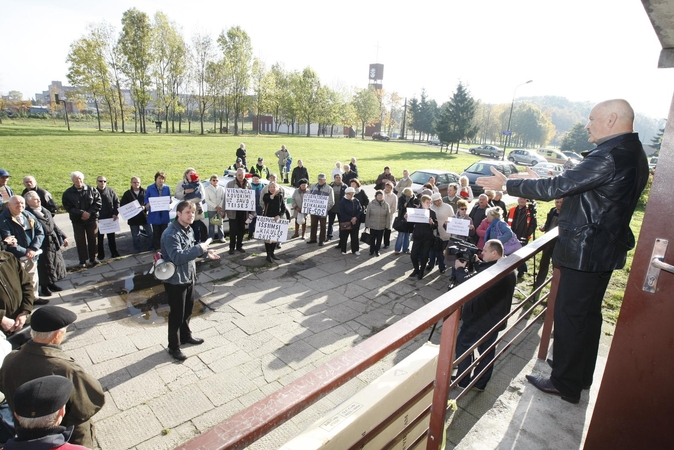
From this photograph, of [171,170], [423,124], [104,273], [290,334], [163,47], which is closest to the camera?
[290,334]

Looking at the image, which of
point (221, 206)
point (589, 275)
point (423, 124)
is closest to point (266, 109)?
point (423, 124)

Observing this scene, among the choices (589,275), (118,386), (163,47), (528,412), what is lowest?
(118,386)

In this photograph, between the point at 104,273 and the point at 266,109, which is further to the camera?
the point at 266,109

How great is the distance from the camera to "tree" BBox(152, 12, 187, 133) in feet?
143

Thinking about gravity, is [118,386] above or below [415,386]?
below

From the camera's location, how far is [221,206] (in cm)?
992

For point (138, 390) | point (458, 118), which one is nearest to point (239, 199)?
point (138, 390)

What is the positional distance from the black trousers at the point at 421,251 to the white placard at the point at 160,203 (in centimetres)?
604

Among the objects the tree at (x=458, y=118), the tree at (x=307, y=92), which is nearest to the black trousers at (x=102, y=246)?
the tree at (x=458, y=118)

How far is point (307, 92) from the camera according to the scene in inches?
2336

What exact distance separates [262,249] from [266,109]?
163 ft

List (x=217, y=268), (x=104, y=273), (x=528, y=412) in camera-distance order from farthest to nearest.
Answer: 1. (x=217, y=268)
2. (x=104, y=273)
3. (x=528, y=412)

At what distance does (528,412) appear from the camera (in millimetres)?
2773

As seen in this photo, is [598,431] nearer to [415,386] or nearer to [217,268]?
[415,386]
